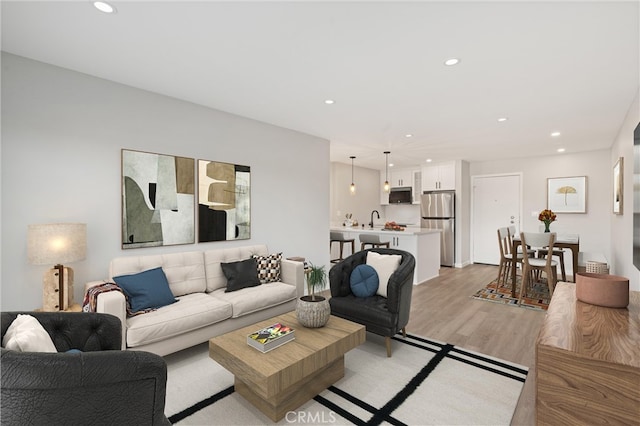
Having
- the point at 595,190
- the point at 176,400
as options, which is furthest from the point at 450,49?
the point at 595,190

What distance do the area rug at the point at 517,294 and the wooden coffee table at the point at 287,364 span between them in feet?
9.90

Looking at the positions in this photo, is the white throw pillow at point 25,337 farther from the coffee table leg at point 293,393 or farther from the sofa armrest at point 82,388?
the coffee table leg at point 293,393

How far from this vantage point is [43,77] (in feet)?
8.14

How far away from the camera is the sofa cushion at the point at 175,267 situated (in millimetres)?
2777

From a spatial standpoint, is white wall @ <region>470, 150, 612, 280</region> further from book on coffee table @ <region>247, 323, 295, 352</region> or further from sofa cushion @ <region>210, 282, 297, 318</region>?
book on coffee table @ <region>247, 323, 295, 352</region>

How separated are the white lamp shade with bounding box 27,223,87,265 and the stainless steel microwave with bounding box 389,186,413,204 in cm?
698

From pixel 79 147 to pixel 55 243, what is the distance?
0.91 metres

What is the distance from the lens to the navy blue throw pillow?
3084mm

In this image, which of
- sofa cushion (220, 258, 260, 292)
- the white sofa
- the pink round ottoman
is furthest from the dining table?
sofa cushion (220, 258, 260, 292)

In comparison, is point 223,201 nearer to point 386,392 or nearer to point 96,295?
point 96,295

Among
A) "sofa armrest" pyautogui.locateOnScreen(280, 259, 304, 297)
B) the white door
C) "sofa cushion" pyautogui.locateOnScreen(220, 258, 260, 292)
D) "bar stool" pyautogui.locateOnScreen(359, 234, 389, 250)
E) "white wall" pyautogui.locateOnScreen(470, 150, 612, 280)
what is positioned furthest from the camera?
the white door

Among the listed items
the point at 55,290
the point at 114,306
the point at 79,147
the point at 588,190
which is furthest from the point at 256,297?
the point at 588,190

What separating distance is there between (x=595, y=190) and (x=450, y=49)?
568 centimetres

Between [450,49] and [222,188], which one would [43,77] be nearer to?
[222,188]
